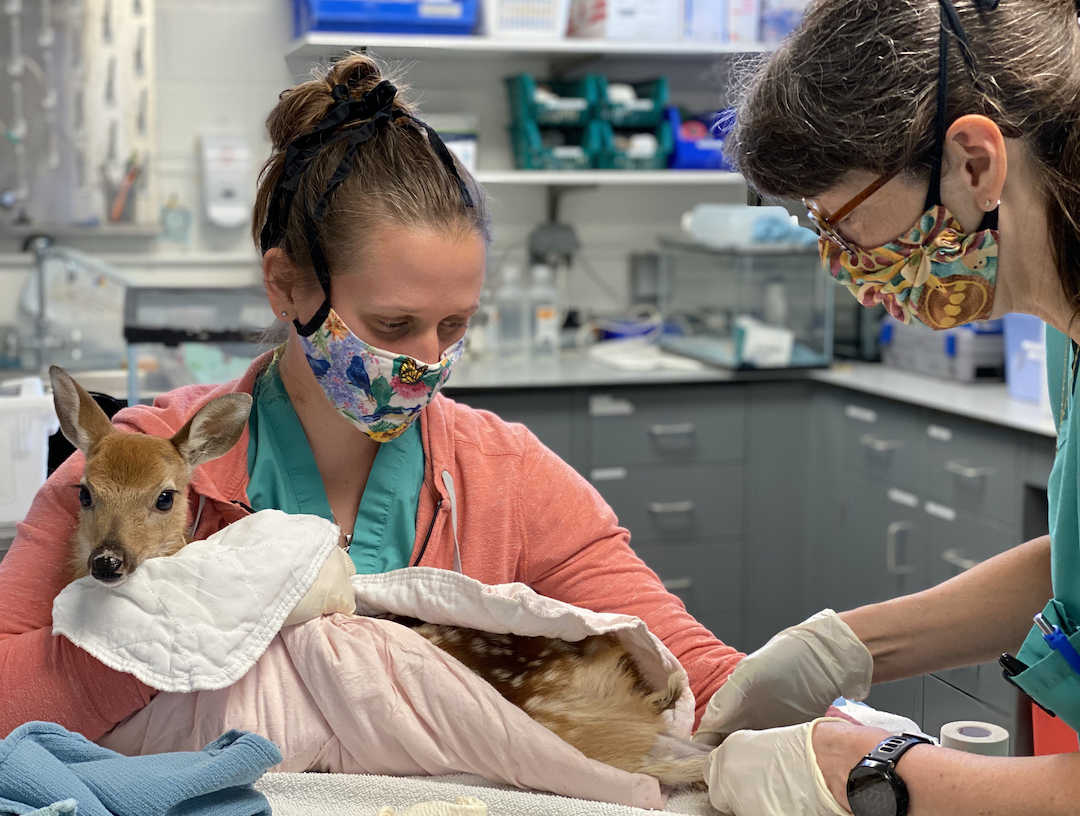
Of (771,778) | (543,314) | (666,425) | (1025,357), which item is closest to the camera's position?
(771,778)

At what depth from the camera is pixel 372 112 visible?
1337mm

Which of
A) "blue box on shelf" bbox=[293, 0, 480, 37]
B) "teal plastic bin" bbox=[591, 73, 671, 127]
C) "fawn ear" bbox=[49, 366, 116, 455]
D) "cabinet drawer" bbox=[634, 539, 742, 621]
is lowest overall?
"cabinet drawer" bbox=[634, 539, 742, 621]

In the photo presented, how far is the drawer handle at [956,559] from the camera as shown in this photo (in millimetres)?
3080

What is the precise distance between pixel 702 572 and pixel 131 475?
2.80m

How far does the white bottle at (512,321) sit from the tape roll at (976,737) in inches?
114

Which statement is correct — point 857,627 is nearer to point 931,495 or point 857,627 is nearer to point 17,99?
point 931,495

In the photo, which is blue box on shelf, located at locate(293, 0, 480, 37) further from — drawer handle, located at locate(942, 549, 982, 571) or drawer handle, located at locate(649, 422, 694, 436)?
drawer handle, located at locate(942, 549, 982, 571)

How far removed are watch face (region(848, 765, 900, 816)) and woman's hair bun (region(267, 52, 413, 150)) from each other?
0.91 metres

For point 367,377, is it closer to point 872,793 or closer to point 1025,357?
point 872,793

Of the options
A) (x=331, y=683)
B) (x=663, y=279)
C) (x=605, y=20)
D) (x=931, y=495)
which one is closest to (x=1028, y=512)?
(x=931, y=495)

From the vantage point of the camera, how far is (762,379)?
3.68 meters

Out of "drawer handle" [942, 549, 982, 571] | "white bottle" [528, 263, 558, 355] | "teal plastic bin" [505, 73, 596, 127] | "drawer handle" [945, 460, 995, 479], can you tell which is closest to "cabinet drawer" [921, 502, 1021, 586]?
"drawer handle" [942, 549, 982, 571]

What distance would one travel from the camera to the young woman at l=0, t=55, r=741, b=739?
1297mm

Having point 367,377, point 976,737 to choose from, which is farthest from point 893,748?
point 367,377
